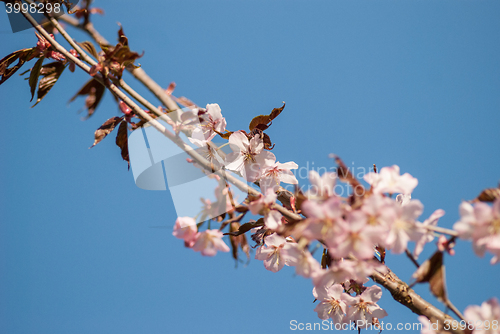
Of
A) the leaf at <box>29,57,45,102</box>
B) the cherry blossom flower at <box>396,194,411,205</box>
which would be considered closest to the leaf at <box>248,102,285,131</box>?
the cherry blossom flower at <box>396,194,411,205</box>

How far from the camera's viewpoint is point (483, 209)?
0.42 m

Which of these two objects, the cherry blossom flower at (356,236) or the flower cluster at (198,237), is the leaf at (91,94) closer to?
the flower cluster at (198,237)

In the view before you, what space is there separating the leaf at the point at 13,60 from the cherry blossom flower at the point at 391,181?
0.88 m

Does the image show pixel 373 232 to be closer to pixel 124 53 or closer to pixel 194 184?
pixel 194 184

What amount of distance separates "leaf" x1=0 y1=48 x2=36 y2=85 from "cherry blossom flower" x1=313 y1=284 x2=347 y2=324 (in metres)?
0.96

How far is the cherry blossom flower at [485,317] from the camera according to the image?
0.48 metres

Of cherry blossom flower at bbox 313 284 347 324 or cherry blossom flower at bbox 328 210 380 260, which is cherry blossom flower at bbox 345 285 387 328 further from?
cherry blossom flower at bbox 328 210 380 260

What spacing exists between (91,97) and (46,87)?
0.11 meters

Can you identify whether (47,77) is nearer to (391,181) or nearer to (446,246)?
(391,181)

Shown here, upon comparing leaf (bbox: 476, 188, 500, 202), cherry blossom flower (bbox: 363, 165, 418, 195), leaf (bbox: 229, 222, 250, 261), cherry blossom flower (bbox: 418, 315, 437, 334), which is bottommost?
cherry blossom flower (bbox: 418, 315, 437, 334)

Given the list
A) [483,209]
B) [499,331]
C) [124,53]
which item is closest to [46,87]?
[124,53]

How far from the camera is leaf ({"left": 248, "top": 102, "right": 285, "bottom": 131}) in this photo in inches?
27.7

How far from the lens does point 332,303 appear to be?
2.60ft

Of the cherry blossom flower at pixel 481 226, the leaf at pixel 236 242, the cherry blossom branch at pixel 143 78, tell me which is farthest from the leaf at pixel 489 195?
the cherry blossom branch at pixel 143 78
